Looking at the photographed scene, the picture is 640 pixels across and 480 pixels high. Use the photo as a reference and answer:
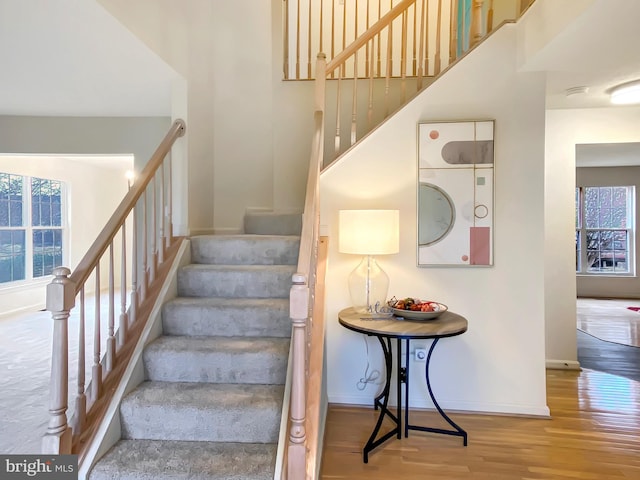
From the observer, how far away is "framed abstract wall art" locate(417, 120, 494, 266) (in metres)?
2.62

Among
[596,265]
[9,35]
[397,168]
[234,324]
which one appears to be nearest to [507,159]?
[397,168]

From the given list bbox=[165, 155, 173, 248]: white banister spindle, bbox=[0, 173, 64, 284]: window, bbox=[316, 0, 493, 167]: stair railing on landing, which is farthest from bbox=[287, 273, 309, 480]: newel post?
bbox=[0, 173, 64, 284]: window

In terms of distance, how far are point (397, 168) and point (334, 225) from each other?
25.2 inches

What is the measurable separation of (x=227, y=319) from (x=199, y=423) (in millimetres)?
638

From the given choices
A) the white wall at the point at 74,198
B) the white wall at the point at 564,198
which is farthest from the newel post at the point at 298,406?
the white wall at the point at 74,198

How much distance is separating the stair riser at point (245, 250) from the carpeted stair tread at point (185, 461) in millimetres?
1313

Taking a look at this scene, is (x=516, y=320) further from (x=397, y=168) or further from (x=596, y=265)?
(x=596, y=265)

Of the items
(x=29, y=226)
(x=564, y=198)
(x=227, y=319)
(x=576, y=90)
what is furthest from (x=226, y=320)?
(x=29, y=226)

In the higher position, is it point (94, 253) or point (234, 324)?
point (94, 253)

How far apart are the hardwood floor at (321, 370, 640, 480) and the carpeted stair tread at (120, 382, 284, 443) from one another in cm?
52

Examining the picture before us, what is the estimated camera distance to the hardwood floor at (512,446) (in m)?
→ 2.00

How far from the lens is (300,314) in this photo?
1451 mm

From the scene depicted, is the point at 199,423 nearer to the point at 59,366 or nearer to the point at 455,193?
the point at 59,366

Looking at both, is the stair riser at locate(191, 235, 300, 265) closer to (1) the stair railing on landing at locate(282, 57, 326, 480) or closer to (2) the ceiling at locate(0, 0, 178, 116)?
(1) the stair railing on landing at locate(282, 57, 326, 480)
